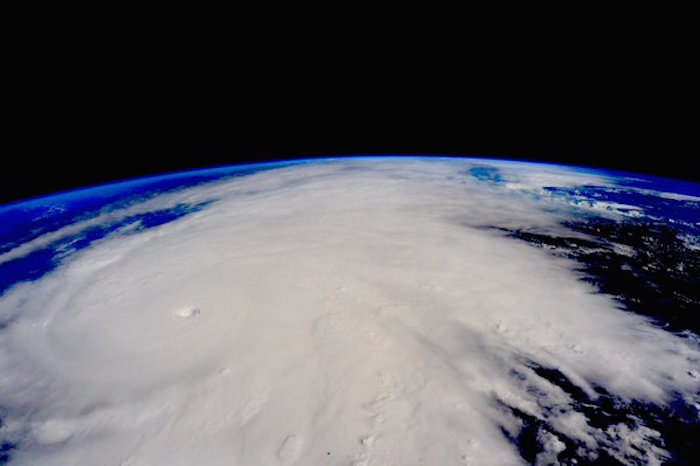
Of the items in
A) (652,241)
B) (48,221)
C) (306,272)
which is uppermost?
(652,241)

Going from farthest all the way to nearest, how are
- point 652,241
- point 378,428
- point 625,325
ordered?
point 652,241 < point 625,325 < point 378,428

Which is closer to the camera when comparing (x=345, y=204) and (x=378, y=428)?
(x=378, y=428)

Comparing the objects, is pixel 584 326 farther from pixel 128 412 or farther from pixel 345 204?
pixel 345 204

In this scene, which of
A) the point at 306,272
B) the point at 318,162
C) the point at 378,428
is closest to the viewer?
the point at 378,428

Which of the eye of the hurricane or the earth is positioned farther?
the eye of the hurricane

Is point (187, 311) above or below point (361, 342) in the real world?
below

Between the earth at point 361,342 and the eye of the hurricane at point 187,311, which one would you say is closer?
the earth at point 361,342

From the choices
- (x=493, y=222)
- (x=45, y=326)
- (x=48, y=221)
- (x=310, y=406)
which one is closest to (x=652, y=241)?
(x=493, y=222)

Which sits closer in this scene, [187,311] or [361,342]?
[361,342]
